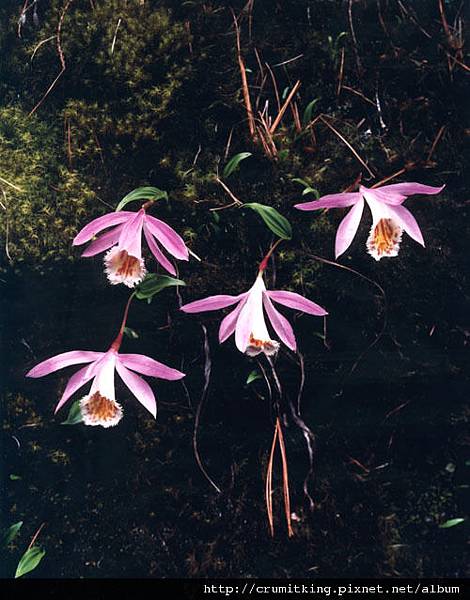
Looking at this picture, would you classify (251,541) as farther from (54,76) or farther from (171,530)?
(54,76)

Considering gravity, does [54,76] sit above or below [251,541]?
above

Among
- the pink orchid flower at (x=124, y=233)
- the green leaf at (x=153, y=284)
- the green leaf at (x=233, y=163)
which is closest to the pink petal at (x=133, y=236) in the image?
the pink orchid flower at (x=124, y=233)

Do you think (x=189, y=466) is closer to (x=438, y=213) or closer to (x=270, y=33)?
(x=438, y=213)

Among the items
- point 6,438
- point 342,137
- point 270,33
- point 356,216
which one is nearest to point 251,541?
point 6,438

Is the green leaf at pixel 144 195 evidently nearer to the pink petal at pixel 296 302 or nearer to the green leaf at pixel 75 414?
the pink petal at pixel 296 302

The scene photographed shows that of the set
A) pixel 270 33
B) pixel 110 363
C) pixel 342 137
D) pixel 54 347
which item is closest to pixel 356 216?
pixel 342 137

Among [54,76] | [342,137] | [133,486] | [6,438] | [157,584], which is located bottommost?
[157,584]

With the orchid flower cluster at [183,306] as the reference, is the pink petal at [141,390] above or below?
below
